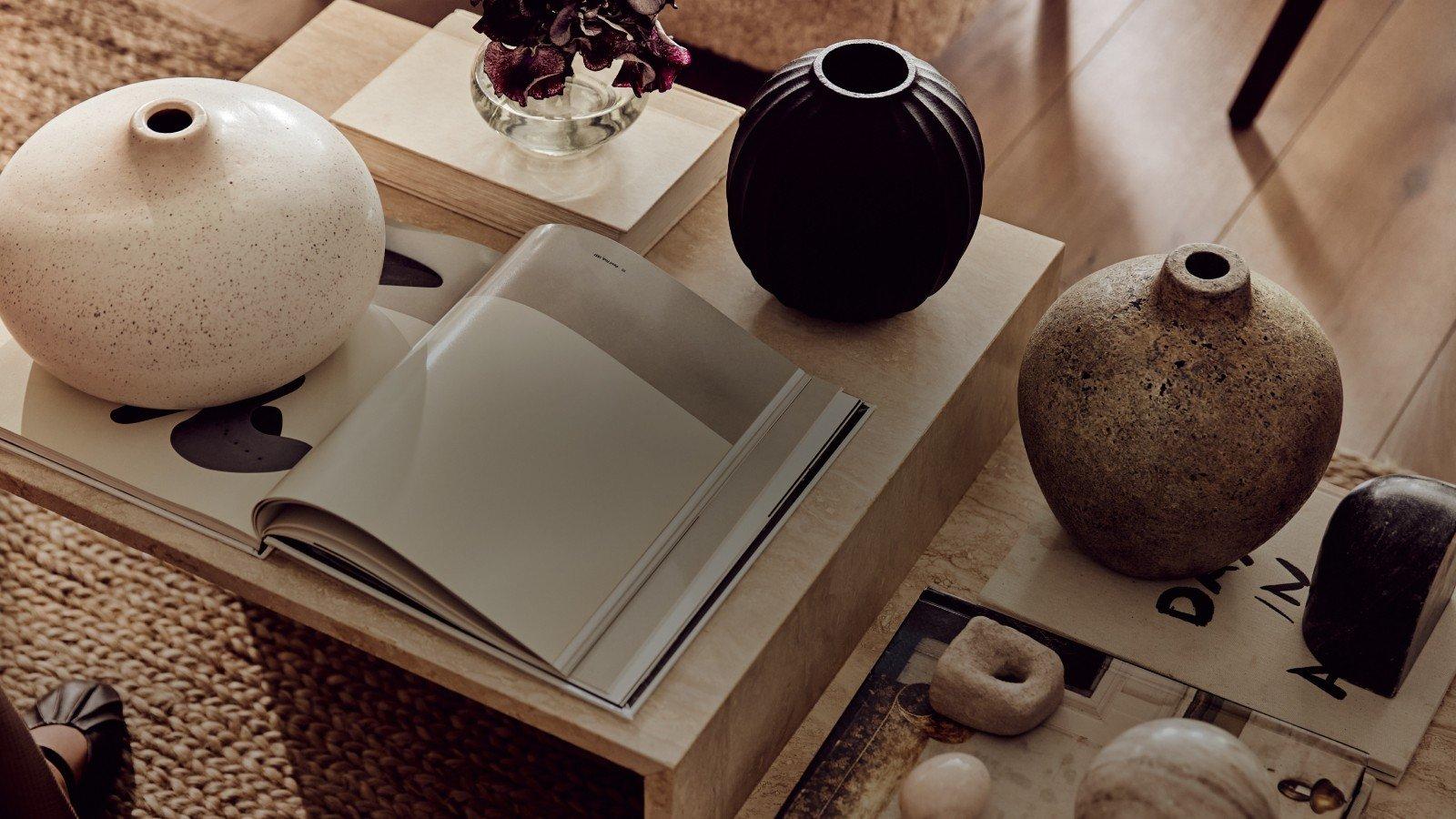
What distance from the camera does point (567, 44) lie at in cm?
99

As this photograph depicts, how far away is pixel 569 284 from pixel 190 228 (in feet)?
0.78

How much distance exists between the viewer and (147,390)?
0.84 meters

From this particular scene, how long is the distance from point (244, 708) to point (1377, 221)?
1.37 meters

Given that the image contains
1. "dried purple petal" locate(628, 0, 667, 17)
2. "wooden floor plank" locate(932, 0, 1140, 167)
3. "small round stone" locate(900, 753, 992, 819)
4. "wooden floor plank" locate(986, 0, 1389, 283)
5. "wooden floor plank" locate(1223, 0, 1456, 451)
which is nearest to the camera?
"small round stone" locate(900, 753, 992, 819)

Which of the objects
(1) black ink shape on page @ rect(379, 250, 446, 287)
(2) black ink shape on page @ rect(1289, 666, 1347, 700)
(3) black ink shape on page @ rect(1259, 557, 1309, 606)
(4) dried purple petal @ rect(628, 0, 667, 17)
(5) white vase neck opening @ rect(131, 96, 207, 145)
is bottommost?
(3) black ink shape on page @ rect(1259, 557, 1309, 606)

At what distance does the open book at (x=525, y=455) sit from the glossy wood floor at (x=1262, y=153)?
79cm

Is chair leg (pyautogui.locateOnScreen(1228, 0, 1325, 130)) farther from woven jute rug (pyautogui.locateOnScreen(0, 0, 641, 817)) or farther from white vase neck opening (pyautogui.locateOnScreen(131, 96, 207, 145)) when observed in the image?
white vase neck opening (pyautogui.locateOnScreen(131, 96, 207, 145))

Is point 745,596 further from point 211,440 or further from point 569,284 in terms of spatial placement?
point 211,440

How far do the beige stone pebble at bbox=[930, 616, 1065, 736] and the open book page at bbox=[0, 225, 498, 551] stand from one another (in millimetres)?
425

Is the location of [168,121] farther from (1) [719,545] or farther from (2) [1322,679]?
(2) [1322,679]

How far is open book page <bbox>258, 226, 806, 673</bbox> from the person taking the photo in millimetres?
771

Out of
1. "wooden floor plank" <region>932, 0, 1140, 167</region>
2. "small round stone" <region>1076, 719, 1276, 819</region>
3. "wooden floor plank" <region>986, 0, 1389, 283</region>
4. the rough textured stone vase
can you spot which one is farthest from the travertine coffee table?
"wooden floor plank" <region>932, 0, 1140, 167</region>

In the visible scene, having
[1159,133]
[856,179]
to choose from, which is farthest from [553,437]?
[1159,133]

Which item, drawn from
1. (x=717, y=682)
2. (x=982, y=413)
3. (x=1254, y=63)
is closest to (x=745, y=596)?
(x=717, y=682)
